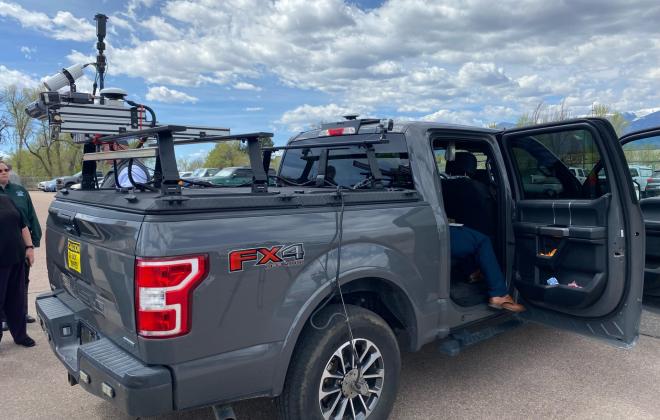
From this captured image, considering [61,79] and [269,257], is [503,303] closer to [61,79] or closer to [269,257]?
[269,257]

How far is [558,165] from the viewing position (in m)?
3.98

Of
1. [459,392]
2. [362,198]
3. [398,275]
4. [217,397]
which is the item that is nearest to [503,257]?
[459,392]

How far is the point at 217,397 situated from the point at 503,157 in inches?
119

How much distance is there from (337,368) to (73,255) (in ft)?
5.67

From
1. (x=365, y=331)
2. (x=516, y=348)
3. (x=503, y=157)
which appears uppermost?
(x=503, y=157)

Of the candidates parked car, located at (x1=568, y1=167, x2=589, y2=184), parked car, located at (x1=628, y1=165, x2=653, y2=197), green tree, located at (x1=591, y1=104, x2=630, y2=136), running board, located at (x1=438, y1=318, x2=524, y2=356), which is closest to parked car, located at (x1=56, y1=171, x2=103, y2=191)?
running board, located at (x1=438, y1=318, x2=524, y2=356)

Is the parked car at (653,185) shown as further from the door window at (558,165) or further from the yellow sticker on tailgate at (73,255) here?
the yellow sticker on tailgate at (73,255)

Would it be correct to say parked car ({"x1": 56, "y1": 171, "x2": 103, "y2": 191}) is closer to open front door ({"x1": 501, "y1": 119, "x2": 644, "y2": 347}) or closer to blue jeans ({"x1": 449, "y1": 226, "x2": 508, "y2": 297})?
blue jeans ({"x1": 449, "y1": 226, "x2": 508, "y2": 297})

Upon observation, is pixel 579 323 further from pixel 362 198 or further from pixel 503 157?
pixel 362 198

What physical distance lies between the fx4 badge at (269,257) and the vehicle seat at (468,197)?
2213mm

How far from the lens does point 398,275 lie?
9.75 feet

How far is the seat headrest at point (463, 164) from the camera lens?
14.1 feet

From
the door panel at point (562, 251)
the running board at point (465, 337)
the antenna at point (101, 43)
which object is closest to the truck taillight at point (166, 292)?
the running board at point (465, 337)

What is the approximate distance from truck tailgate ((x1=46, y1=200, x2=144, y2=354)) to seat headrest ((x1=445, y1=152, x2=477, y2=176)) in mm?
2944
